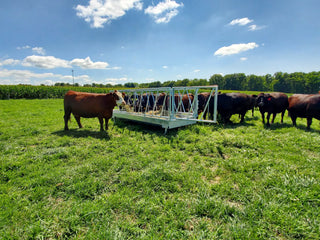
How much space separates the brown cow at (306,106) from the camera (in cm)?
609

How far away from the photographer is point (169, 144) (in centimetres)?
477

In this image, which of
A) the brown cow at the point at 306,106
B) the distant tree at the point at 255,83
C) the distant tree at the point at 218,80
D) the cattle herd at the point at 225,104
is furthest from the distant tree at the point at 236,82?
the brown cow at the point at 306,106

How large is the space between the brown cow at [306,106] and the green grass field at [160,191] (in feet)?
8.38

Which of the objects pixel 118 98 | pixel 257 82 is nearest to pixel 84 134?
pixel 118 98

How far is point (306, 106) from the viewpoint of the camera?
6.38 meters

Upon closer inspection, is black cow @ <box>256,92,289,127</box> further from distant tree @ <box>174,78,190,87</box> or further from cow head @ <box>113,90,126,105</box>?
distant tree @ <box>174,78,190,87</box>

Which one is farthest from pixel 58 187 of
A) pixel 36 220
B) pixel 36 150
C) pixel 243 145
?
pixel 243 145

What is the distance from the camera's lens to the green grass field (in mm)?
1842

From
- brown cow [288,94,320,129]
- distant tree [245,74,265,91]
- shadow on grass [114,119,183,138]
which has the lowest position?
shadow on grass [114,119,183,138]

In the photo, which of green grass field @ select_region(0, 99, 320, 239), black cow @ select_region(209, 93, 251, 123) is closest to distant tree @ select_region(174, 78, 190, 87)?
black cow @ select_region(209, 93, 251, 123)

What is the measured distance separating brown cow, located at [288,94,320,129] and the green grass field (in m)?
2.55

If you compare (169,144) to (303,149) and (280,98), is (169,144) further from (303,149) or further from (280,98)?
(280,98)

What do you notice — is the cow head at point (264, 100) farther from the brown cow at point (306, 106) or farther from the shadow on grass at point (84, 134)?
the shadow on grass at point (84, 134)

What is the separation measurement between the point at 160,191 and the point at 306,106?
7696 millimetres
